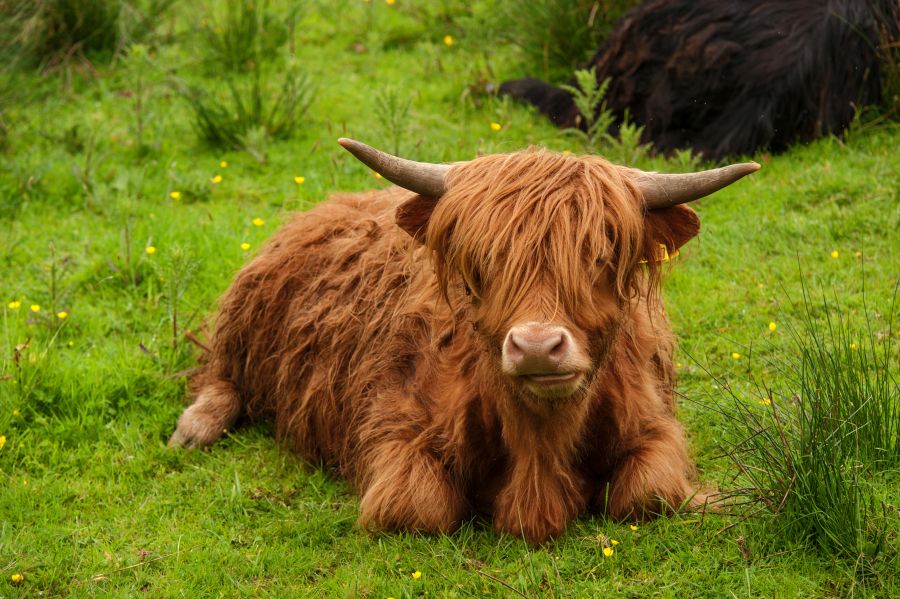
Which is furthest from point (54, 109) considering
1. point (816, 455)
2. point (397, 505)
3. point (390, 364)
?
point (816, 455)

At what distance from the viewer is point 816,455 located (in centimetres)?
306

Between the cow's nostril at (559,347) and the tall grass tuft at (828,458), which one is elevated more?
the cow's nostril at (559,347)

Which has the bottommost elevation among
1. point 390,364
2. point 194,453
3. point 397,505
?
point 194,453

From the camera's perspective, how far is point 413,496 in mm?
3486

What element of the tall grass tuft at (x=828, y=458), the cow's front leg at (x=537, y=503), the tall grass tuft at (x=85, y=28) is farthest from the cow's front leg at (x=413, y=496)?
the tall grass tuft at (x=85, y=28)

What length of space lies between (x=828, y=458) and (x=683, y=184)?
84 centimetres

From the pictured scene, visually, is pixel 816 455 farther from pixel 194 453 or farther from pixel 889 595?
pixel 194 453

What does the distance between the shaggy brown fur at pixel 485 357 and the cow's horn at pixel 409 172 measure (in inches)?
2.6

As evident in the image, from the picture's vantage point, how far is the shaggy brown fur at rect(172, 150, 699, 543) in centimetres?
311

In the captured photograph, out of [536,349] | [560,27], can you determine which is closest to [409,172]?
[536,349]

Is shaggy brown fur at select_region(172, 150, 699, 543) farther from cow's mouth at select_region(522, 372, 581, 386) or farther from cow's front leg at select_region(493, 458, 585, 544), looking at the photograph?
cow's mouth at select_region(522, 372, 581, 386)

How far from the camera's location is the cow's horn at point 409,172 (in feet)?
10.5

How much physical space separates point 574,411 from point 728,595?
0.66 meters

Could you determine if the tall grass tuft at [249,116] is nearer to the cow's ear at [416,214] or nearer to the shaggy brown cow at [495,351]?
the shaggy brown cow at [495,351]
